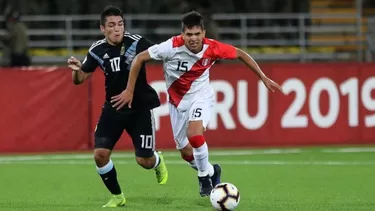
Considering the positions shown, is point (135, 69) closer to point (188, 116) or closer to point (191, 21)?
point (191, 21)

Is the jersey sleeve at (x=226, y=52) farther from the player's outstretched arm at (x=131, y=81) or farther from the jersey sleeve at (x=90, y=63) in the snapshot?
the jersey sleeve at (x=90, y=63)

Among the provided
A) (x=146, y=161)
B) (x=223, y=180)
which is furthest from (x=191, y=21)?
(x=223, y=180)

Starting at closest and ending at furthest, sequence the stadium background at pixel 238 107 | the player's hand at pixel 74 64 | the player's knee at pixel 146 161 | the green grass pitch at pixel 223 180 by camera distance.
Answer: the player's hand at pixel 74 64 → the green grass pitch at pixel 223 180 → the player's knee at pixel 146 161 → the stadium background at pixel 238 107

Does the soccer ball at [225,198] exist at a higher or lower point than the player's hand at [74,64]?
lower

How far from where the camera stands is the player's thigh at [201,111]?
37.5ft

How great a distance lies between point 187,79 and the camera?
Answer: 11672 millimetres

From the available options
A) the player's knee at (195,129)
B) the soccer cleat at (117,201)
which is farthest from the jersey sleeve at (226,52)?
the soccer cleat at (117,201)

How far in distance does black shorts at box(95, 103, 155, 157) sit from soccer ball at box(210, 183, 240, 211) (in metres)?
1.62

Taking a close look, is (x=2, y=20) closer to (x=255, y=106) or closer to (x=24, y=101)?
(x=24, y=101)

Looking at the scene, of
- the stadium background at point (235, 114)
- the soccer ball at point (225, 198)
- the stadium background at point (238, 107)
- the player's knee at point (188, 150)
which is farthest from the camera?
the stadium background at point (238, 107)

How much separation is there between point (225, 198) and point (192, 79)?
6.53ft

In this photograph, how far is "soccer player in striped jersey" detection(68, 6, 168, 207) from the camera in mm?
11227

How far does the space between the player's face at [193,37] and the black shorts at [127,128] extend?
1016 millimetres

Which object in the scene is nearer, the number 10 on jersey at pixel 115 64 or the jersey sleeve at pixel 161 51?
the jersey sleeve at pixel 161 51
